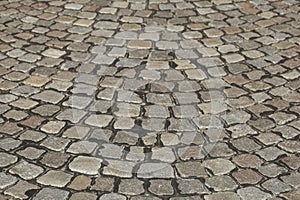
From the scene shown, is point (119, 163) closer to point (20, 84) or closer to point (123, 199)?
point (123, 199)

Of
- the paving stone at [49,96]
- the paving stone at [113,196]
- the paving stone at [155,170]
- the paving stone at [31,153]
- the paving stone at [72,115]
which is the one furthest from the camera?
the paving stone at [49,96]

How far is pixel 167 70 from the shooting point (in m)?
5.00

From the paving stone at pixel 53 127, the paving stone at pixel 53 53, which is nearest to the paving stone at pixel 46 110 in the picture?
the paving stone at pixel 53 127

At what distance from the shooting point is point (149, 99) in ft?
15.1

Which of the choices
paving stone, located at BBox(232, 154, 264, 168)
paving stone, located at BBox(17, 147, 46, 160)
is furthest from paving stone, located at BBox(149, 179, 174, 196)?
paving stone, located at BBox(17, 147, 46, 160)

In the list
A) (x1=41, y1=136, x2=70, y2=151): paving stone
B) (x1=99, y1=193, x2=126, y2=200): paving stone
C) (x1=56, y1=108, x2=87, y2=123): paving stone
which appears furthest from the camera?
(x1=56, y1=108, x2=87, y2=123): paving stone

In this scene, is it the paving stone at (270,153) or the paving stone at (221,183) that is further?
the paving stone at (270,153)

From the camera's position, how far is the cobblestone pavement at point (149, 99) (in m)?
3.71

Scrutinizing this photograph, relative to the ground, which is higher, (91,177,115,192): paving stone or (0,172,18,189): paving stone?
(0,172,18,189): paving stone

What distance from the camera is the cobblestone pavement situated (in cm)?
371

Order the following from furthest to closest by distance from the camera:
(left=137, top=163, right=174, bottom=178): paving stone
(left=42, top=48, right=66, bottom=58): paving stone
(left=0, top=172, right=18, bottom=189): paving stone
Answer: (left=42, top=48, right=66, bottom=58): paving stone, (left=137, top=163, right=174, bottom=178): paving stone, (left=0, top=172, right=18, bottom=189): paving stone

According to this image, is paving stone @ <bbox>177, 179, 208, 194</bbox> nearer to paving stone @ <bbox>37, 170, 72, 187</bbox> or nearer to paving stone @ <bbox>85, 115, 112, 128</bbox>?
paving stone @ <bbox>37, 170, 72, 187</bbox>

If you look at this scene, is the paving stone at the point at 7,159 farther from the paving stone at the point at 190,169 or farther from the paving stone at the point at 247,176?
the paving stone at the point at 247,176

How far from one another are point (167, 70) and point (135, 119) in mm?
843
